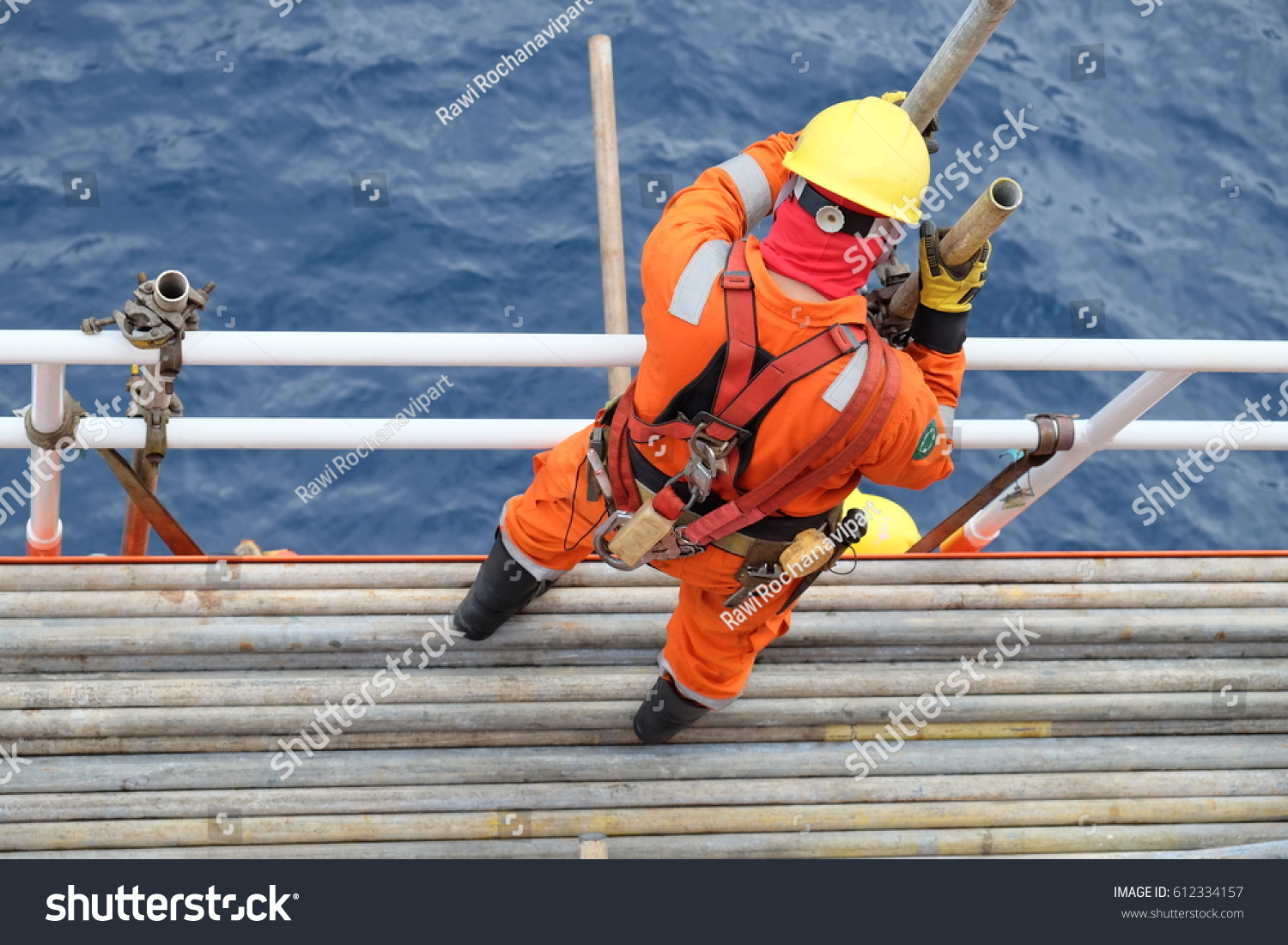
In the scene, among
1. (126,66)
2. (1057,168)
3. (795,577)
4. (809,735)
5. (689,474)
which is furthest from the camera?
(1057,168)

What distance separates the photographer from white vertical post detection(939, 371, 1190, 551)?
4.52 m

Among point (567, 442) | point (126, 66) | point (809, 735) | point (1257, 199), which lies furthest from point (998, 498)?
point (126, 66)

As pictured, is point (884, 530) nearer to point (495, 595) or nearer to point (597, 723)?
point (597, 723)

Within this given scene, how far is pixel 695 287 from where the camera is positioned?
3.45m

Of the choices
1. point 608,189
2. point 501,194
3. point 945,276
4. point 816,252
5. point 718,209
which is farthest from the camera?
point 501,194

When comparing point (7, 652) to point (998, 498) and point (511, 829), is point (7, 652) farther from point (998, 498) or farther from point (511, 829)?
point (998, 498)

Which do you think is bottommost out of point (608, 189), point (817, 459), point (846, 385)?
point (817, 459)

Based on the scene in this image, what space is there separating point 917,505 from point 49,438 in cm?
659

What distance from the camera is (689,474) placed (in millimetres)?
3705

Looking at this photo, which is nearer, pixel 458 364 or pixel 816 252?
pixel 816 252

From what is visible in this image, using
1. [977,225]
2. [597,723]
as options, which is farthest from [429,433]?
[977,225]

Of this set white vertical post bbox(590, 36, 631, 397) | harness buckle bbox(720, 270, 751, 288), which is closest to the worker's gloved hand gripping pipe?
harness buckle bbox(720, 270, 751, 288)

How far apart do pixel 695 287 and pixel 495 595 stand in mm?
1627

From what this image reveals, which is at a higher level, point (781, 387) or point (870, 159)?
point (870, 159)
